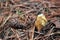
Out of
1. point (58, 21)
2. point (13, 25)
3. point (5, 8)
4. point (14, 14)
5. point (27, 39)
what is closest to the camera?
point (27, 39)

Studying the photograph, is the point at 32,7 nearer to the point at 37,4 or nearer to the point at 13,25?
the point at 37,4

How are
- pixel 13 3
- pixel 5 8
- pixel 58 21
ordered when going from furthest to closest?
pixel 13 3, pixel 5 8, pixel 58 21

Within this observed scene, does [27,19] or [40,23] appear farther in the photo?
[27,19]

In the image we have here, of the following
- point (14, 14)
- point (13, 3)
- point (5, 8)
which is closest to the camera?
point (14, 14)

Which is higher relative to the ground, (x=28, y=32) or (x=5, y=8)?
(x=5, y=8)

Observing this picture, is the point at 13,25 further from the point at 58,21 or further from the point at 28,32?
the point at 58,21

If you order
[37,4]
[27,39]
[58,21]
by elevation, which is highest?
[37,4]

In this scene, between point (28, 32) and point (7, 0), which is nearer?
point (28, 32)

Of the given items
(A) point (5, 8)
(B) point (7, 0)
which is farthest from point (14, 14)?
(B) point (7, 0)

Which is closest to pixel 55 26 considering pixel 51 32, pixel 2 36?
pixel 51 32
